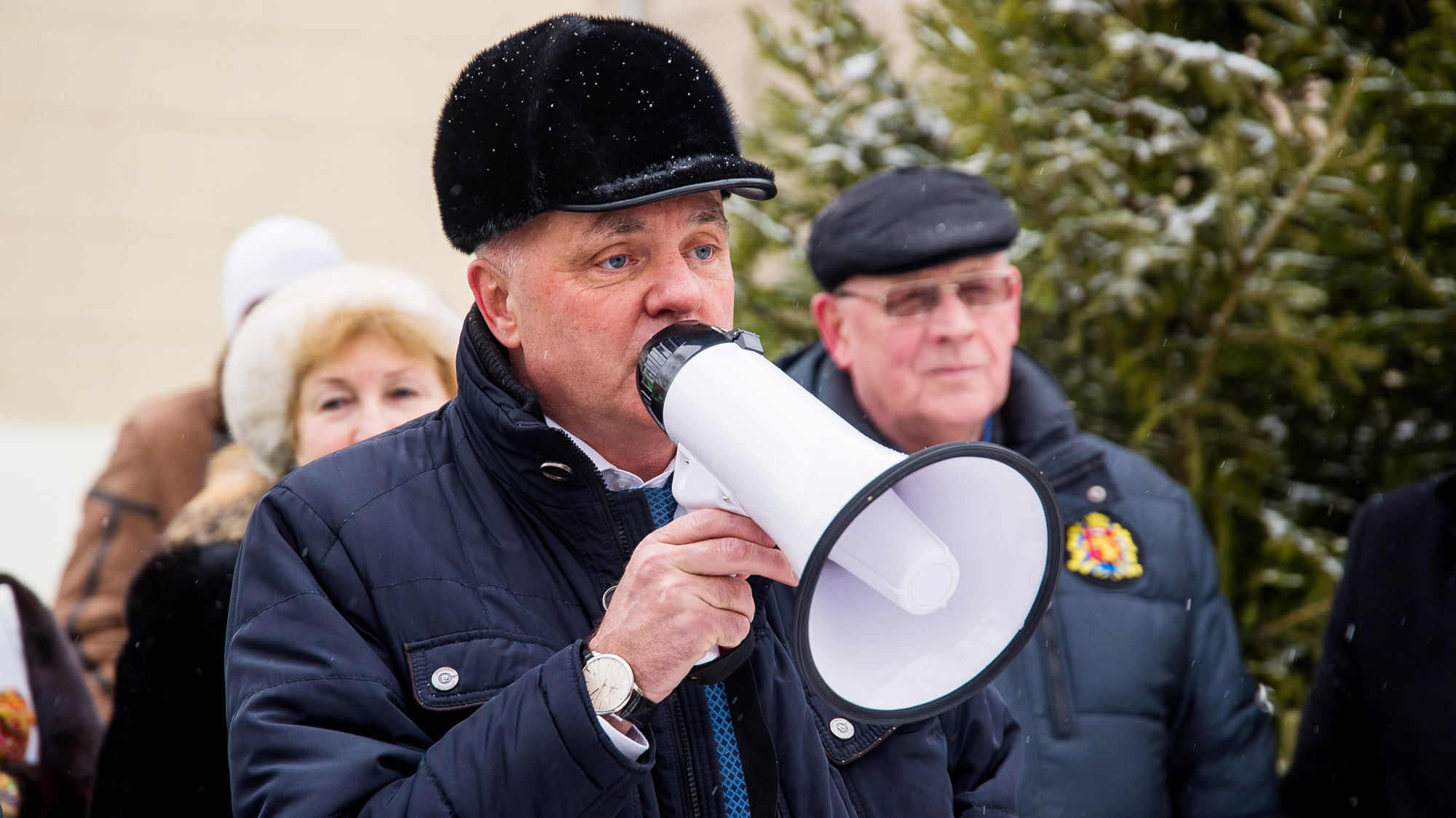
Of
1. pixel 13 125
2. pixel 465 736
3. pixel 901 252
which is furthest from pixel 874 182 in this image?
pixel 13 125

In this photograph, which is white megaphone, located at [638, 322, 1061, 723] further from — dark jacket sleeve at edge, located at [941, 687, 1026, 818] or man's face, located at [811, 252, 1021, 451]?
man's face, located at [811, 252, 1021, 451]

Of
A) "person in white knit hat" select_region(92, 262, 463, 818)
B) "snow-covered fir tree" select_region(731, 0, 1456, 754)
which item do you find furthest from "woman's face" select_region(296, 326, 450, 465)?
"snow-covered fir tree" select_region(731, 0, 1456, 754)

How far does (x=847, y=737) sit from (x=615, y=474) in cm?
48

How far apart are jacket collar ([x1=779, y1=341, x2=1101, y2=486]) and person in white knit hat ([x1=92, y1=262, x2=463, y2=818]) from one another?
918 mm

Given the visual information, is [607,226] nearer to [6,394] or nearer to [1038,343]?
[1038,343]

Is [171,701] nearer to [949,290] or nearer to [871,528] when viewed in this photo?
[871,528]

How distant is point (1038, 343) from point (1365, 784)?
180 centimetres

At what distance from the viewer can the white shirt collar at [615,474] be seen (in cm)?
184

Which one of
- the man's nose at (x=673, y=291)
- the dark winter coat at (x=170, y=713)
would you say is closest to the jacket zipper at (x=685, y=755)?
the man's nose at (x=673, y=291)

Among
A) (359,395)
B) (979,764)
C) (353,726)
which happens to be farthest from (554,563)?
(359,395)

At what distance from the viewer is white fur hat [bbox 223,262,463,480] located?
2.92 metres

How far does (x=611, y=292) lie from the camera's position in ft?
5.71

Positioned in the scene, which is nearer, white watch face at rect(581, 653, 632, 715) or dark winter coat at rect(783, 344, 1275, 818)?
white watch face at rect(581, 653, 632, 715)

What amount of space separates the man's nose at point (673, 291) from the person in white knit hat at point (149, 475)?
244cm
